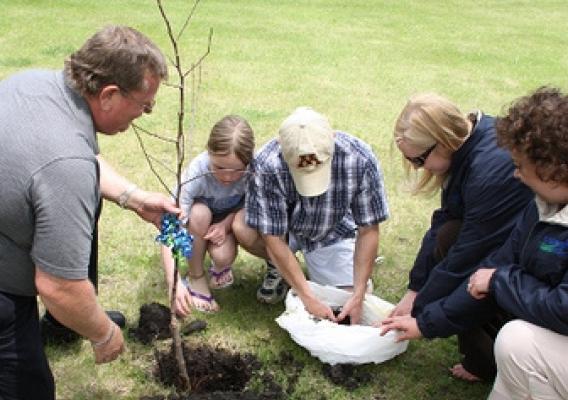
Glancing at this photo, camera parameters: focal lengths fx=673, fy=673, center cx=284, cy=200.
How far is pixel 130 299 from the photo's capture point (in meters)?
3.41

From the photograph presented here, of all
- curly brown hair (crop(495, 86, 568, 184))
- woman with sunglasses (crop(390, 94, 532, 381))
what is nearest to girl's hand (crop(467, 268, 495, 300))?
woman with sunglasses (crop(390, 94, 532, 381))

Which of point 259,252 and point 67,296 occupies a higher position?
point 67,296

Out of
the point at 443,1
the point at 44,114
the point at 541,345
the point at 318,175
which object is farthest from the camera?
the point at 443,1

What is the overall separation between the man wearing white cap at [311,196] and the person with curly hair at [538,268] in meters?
0.80

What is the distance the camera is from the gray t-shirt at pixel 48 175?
5.98 ft

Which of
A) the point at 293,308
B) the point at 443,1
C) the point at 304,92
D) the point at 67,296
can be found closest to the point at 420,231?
the point at 293,308

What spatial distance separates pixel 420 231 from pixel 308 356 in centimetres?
155

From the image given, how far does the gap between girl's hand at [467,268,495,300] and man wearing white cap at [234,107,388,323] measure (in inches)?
28.0

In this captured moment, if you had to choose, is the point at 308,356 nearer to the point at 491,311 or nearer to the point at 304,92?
the point at 491,311

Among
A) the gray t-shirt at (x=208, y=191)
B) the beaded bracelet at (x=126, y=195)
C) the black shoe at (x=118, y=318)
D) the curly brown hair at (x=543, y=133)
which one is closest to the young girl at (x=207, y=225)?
the gray t-shirt at (x=208, y=191)

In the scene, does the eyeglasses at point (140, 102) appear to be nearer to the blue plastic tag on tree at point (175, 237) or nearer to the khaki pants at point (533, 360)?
the blue plastic tag on tree at point (175, 237)

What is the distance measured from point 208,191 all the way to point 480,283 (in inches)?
57.5

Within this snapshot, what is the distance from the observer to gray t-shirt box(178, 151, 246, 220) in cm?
328

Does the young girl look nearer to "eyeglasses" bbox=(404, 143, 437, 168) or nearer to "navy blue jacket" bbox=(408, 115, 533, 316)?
"eyeglasses" bbox=(404, 143, 437, 168)
